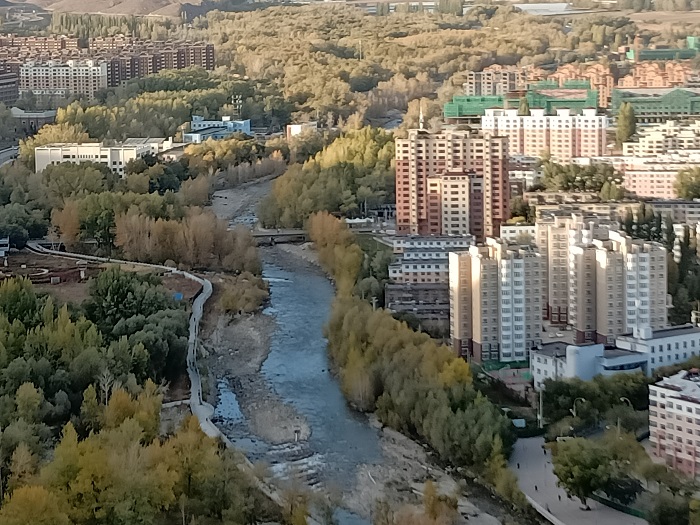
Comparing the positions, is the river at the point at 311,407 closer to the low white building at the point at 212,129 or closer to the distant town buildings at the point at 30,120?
the low white building at the point at 212,129

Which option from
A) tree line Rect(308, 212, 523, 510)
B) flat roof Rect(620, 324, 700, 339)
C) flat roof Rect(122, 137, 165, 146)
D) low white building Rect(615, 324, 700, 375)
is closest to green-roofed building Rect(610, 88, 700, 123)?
flat roof Rect(122, 137, 165, 146)

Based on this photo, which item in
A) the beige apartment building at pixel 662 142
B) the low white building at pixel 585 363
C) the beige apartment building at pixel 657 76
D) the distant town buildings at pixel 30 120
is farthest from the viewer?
the beige apartment building at pixel 657 76

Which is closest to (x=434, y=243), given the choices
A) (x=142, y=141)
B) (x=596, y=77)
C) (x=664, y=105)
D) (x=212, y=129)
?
(x=142, y=141)

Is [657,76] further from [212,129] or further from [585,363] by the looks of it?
[585,363]

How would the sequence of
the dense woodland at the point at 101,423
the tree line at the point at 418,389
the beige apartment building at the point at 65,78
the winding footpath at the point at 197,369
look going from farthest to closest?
the beige apartment building at the point at 65,78
the tree line at the point at 418,389
the winding footpath at the point at 197,369
the dense woodland at the point at 101,423

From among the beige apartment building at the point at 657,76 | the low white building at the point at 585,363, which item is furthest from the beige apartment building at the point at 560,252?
the beige apartment building at the point at 657,76

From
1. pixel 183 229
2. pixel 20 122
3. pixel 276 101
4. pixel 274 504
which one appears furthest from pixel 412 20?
pixel 274 504

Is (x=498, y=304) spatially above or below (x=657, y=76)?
below
